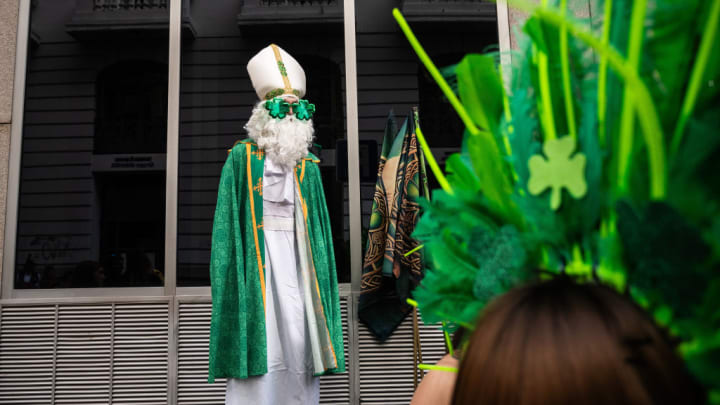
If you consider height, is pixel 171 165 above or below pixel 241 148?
above

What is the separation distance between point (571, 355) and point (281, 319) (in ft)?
8.01

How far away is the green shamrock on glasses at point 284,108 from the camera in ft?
9.54

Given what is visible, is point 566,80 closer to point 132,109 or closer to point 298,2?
point 298,2

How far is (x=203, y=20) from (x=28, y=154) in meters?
1.66

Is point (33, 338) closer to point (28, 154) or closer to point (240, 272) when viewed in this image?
point (28, 154)

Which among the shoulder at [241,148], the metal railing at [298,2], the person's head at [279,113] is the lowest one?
the shoulder at [241,148]

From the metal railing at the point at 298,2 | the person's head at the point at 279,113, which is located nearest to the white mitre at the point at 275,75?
the person's head at the point at 279,113

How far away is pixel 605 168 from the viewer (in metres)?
0.60

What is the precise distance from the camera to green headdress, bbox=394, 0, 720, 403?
499 mm

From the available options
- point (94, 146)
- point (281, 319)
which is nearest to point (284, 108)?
point (281, 319)

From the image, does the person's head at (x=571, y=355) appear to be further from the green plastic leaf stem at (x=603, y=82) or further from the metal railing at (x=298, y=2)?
the metal railing at (x=298, y=2)

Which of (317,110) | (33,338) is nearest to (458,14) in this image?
(317,110)

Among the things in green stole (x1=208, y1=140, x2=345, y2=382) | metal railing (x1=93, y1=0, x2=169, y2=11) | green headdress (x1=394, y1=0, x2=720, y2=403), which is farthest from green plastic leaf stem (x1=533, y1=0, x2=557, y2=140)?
metal railing (x1=93, y1=0, x2=169, y2=11)

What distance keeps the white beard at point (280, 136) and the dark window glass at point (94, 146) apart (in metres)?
1.34
